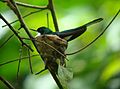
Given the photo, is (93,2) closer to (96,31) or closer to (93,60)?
(96,31)

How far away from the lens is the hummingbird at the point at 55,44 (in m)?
1.32

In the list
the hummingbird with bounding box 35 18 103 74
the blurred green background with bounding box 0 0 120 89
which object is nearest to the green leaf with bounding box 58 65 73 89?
the hummingbird with bounding box 35 18 103 74

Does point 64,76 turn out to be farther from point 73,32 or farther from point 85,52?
point 85,52

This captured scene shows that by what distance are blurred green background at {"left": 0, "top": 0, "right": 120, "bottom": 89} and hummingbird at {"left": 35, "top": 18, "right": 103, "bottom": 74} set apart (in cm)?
88

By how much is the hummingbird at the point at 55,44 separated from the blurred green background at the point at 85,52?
88 centimetres

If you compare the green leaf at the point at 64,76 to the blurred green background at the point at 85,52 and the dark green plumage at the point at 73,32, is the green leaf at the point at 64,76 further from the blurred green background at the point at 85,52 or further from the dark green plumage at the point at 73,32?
the blurred green background at the point at 85,52

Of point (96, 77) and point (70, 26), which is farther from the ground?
point (70, 26)

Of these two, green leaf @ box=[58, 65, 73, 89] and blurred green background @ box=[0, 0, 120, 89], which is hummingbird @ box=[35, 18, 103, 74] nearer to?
green leaf @ box=[58, 65, 73, 89]

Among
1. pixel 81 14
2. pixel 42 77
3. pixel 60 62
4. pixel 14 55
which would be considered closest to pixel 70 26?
pixel 81 14

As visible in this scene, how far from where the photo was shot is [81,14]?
8.30 ft

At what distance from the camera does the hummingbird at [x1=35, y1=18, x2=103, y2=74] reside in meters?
1.32

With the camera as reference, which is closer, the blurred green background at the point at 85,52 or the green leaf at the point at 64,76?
the green leaf at the point at 64,76

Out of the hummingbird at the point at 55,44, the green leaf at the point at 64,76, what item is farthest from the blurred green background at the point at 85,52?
the green leaf at the point at 64,76

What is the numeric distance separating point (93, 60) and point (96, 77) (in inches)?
3.9
